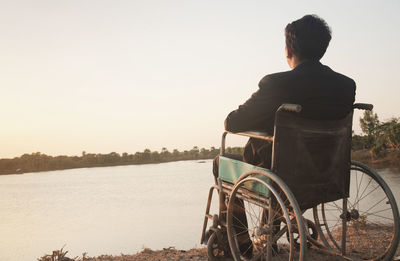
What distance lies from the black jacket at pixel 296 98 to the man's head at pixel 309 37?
73 millimetres

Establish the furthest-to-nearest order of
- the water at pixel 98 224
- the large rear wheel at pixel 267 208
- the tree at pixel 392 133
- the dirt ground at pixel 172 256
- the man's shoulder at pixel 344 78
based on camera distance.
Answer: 1. the tree at pixel 392 133
2. the water at pixel 98 224
3. the dirt ground at pixel 172 256
4. the man's shoulder at pixel 344 78
5. the large rear wheel at pixel 267 208

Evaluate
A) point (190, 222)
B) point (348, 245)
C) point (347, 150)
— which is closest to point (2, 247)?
point (190, 222)

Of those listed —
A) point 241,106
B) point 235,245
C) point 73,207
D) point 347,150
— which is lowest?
point 73,207

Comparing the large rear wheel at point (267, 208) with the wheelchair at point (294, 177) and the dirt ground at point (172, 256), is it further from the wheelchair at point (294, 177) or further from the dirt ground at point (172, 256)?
the dirt ground at point (172, 256)

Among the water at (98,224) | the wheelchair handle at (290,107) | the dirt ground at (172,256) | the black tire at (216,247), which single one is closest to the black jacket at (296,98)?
the wheelchair handle at (290,107)

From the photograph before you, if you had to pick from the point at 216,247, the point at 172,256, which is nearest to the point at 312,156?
the point at 216,247

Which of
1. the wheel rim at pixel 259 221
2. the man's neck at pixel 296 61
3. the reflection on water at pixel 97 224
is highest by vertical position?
the man's neck at pixel 296 61

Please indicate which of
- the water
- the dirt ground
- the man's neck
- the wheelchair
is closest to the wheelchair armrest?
the wheelchair

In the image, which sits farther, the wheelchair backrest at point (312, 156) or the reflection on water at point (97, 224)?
the reflection on water at point (97, 224)

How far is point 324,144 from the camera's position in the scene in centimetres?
195

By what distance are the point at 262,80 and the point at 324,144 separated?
0.56m

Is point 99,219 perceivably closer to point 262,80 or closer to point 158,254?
point 158,254

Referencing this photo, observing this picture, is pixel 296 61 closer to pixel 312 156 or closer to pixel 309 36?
pixel 309 36

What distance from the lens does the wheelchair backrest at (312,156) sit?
1.82 meters
